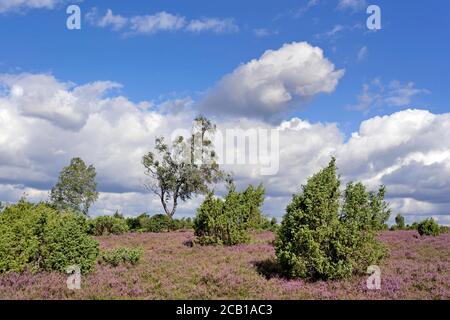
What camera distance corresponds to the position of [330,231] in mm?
14188

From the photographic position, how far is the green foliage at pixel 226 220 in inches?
971

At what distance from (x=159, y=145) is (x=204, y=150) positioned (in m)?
5.65

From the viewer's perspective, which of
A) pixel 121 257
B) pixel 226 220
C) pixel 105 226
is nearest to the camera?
pixel 121 257

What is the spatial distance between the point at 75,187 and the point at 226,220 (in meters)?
35.0

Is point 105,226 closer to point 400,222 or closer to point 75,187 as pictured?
point 75,187

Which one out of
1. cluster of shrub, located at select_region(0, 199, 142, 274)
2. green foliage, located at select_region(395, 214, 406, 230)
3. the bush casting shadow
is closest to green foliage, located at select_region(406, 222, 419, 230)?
green foliage, located at select_region(395, 214, 406, 230)

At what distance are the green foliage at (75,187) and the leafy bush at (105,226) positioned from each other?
50.2ft

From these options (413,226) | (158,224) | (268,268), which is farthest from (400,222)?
(268,268)

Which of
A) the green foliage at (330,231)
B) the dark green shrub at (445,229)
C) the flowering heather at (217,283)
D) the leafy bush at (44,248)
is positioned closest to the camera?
the flowering heather at (217,283)

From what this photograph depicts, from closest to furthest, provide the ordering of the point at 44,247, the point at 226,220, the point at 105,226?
the point at 44,247
the point at 226,220
the point at 105,226

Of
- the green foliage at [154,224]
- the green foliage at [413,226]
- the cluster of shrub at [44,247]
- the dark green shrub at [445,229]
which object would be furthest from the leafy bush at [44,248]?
the green foliage at [413,226]

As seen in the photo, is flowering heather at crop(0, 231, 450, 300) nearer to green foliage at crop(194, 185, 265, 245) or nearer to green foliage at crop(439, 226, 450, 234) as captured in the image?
green foliage at crop(194, 185, 265, 245)

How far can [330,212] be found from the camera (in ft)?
47.8

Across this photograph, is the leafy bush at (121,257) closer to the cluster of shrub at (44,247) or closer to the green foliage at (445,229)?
the cluster of shrub at (44,247)
